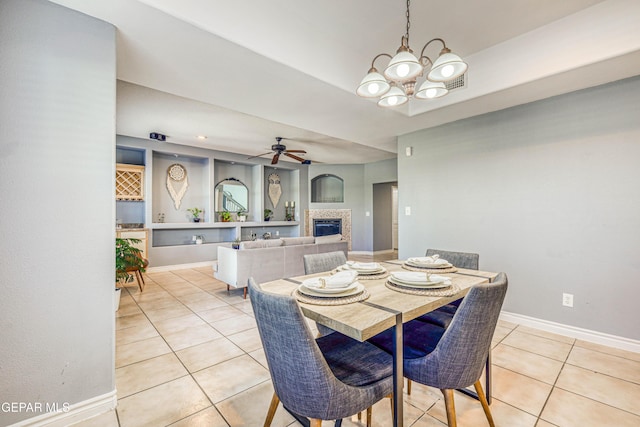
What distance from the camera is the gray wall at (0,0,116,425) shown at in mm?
1414

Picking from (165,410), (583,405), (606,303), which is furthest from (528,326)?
(165,410)

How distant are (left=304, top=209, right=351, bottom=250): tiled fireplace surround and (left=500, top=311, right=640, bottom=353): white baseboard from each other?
5.27 metres

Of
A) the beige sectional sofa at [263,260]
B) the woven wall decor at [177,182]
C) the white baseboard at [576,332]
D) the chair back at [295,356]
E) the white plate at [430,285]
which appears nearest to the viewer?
the chair back at [295,356]

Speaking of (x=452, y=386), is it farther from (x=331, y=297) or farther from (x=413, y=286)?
(x=331, y=297)

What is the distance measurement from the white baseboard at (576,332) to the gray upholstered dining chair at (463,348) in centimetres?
211

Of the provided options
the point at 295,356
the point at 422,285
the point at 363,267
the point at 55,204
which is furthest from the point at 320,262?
the point at 55,204

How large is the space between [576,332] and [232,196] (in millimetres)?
6703

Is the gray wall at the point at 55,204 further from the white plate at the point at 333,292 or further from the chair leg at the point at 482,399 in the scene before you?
the chair leg at the point at 482,399

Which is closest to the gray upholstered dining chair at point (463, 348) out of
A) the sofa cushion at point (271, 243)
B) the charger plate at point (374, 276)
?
the charger plate at point (374, 276)

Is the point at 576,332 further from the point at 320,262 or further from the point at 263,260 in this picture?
the point at 263,260

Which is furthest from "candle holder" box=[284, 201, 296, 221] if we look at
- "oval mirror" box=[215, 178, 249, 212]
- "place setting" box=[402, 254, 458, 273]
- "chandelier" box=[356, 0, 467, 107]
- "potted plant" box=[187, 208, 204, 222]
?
"chandelier" box=[356, 0, 467, 107]

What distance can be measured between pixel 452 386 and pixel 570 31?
2686 millimetres
